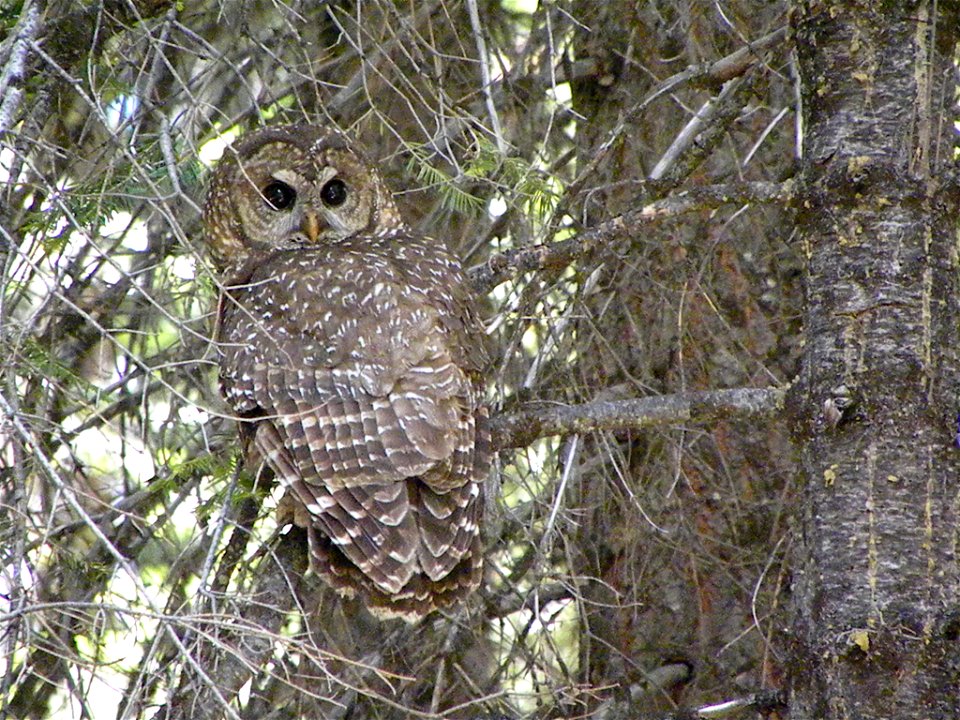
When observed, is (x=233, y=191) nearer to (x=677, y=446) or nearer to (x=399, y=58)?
(x=399, y=58)

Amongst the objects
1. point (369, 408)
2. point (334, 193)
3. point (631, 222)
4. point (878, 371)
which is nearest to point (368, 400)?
point (369, 408)

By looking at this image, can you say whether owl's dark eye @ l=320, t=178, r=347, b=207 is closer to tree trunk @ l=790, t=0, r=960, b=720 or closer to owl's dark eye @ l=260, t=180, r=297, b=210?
owl's dark eye @ l=260, t=180, r=297, b=210

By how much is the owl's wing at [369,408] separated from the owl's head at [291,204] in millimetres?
511

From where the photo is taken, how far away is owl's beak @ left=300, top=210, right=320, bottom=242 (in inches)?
166

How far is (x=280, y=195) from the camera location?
170 inches

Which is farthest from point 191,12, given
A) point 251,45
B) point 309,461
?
point 309,461

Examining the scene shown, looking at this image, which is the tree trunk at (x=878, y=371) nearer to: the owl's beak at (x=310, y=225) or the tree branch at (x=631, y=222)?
the tree branch at (x=631, y=222)

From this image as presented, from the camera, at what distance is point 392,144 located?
4.77 meters

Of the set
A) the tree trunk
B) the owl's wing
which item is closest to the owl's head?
the owl's wing

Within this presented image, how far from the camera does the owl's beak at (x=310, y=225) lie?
422 cm

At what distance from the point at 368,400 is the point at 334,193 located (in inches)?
46.1

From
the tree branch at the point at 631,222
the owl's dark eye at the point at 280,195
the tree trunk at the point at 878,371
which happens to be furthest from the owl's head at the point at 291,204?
the tree trunk at the point at 878,371

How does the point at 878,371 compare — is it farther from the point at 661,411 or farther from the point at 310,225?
the point at 310,225

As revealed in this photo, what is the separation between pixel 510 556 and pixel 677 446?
612mm
